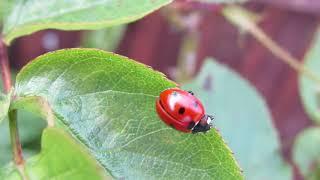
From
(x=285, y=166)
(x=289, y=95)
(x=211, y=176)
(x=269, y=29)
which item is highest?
(x=211, y=176)

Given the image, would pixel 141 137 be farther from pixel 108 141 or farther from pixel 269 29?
pixel 269 29

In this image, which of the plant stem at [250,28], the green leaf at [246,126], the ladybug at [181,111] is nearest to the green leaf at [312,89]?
the plant stem at [250,28]

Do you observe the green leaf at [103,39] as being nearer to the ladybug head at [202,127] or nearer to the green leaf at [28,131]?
the green leaf at [28,131]

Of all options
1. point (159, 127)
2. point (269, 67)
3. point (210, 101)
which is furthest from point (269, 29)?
point (159, 127)

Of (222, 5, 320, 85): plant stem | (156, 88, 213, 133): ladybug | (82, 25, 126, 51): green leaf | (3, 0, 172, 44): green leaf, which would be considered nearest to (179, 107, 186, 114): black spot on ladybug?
(156, 88, 213, 133): ladybug

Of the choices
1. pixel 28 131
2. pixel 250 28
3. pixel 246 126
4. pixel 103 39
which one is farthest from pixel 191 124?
pixel 103 39

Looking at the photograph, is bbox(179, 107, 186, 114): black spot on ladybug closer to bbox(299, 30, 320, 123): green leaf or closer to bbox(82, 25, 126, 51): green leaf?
bbox(299, 30, 320, 123): green leaf

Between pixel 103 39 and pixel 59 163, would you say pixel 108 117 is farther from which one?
pixel 103 39

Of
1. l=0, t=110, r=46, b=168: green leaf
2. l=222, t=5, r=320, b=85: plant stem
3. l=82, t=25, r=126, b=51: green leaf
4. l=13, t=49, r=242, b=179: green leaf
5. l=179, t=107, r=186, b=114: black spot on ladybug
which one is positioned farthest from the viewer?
l=82, t=25, r=126, b=51: green leaf
